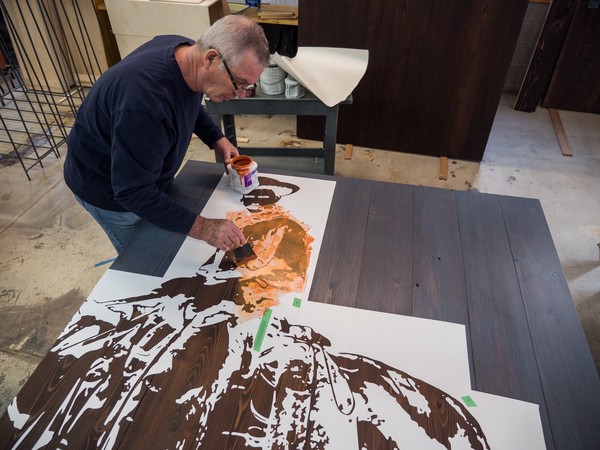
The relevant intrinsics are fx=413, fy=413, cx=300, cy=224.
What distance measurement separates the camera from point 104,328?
1.11 metres

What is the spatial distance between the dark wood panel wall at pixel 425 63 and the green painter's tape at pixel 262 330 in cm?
217

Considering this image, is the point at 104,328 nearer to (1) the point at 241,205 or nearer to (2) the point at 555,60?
(1) the point at 241,205

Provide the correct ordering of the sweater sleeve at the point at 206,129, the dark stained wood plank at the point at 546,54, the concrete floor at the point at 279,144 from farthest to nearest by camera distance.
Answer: the dark stained wood plank at the point at 546,54
the concrete floor at the point at 279,144
the sweater sleeve at the point at 206,129

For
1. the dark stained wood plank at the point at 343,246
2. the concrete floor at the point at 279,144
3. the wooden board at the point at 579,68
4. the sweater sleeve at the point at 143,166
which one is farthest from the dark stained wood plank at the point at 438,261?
the wooden board at the point at 579,68

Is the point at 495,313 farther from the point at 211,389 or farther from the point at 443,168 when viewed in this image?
the point at 443,168

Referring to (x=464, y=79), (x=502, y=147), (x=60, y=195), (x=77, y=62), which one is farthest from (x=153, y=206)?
(x=77, y=62)

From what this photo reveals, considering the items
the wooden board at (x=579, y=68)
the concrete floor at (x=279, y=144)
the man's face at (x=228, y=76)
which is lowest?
the concrete floor at (x=279, y=144)

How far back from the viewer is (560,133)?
3.32m

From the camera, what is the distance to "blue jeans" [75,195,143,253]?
149 cm

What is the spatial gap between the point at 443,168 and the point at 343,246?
→ 1890mm

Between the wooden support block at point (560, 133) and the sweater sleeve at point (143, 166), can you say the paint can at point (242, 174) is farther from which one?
the wooden support block at point (560, 133)

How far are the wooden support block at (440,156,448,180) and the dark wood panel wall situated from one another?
0.06 meters

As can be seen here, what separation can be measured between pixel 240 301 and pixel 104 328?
1.21 ft

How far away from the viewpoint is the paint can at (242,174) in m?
1.52
